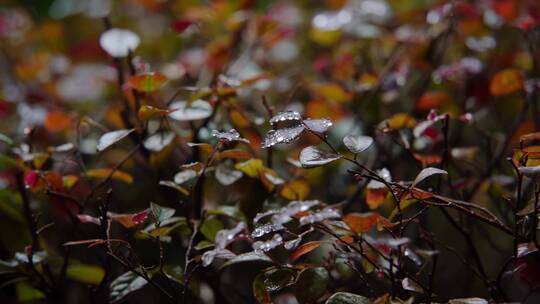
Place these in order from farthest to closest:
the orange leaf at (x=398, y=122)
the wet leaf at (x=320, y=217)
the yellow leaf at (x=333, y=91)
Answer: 1. the yellow leaf at (x=333, y=91)
2. the orange leaf at (x=398, y=122)
3. the wet leaf at (x=320, y=217)

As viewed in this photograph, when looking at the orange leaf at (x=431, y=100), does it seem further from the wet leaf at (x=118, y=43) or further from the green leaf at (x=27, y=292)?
the green leaf at (x=27, y=292)

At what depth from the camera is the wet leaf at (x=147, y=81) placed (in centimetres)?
94

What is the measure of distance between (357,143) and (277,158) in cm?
57

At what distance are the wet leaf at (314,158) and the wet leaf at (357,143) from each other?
3 centimetres

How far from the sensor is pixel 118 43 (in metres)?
1.17

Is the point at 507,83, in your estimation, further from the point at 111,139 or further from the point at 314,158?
the point at 111,139

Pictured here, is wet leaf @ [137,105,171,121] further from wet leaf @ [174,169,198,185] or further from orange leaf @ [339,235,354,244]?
orange leaf @ [339,235,354,244]

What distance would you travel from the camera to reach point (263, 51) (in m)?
1.62

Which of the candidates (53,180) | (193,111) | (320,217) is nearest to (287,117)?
(320,217)

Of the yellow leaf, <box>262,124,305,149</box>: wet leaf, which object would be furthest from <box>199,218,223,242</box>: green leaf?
the yellow leaf

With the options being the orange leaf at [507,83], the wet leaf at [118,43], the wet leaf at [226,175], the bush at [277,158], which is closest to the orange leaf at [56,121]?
the bush at [277,158]

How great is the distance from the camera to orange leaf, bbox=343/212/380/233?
0.72 m

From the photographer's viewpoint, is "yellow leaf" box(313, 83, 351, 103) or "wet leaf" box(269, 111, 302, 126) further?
"yellow leaf" box(313, 83, 351, 103)

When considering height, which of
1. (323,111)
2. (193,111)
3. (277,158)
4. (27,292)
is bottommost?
(27,292)
